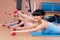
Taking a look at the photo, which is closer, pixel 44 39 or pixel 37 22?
pixel 44 39

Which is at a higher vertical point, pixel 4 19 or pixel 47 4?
pixel 47 4

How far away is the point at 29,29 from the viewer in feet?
2.91

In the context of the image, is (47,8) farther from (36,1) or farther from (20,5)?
(20,5)

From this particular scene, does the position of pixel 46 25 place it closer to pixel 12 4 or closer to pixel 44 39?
pixel 44 39

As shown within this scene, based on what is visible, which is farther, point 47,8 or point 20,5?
point 47,8

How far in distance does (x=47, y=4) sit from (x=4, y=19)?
38.8 inches

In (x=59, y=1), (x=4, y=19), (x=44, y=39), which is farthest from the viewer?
(x=59, y=1)

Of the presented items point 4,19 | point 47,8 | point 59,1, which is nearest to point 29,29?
point 4,19

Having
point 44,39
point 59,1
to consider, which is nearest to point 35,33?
point 44,39

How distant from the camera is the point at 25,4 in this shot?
2.31m

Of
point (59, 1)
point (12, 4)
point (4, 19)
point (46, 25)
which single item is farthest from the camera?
point (59, 1)

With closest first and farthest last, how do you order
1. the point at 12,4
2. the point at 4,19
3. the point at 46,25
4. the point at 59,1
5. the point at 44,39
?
the point at 44,39 → the point at 46,25 → the point at 4,19 → the point at 12,4 → the point at 59,1

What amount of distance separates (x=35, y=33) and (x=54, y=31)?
0.12 metres

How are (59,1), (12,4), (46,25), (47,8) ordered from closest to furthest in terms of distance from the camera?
(46,25) < (12,4) < (47,8) < (59,1)
